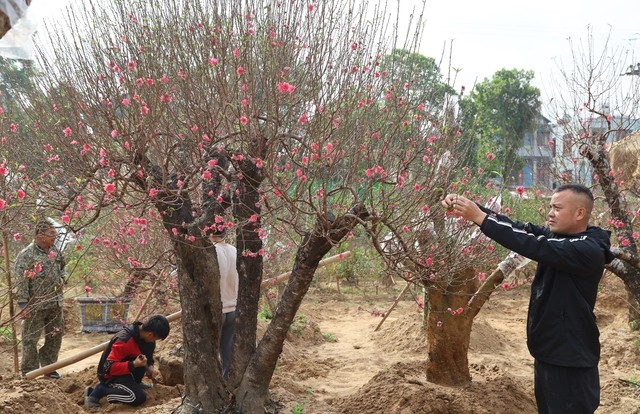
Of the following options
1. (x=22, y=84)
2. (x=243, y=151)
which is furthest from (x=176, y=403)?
(x=22, y=84)

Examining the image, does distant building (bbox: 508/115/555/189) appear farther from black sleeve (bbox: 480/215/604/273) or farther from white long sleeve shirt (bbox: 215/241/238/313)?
black sleeve (bbox: 480/215/604/273)

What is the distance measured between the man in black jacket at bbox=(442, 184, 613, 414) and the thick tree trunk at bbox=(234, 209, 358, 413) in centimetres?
138

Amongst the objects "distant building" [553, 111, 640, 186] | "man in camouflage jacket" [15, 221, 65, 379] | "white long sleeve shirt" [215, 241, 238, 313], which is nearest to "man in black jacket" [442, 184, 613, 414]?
"white long sleeve shirt" [215, 241, 238, 313]

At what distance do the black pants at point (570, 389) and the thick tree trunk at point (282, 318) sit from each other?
1.62 metres

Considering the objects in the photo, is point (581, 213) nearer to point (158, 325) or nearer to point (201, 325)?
point (201, 325)

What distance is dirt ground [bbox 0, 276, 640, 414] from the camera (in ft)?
18.0

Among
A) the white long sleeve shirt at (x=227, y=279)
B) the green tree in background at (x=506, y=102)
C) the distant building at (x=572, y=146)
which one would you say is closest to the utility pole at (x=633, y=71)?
the distant building at (x=572, y=146)

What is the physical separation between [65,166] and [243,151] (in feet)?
5.13

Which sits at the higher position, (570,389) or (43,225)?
(43,225)

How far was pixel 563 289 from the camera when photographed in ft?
11.0

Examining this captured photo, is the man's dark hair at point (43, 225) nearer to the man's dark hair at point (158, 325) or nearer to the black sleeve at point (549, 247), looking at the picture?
the man's dark hair at point (158, 325)

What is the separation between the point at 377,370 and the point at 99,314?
4190 mm

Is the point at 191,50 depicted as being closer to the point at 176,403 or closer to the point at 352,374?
the point at 176,403

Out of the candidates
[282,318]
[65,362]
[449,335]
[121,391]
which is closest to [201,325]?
[282,318]
